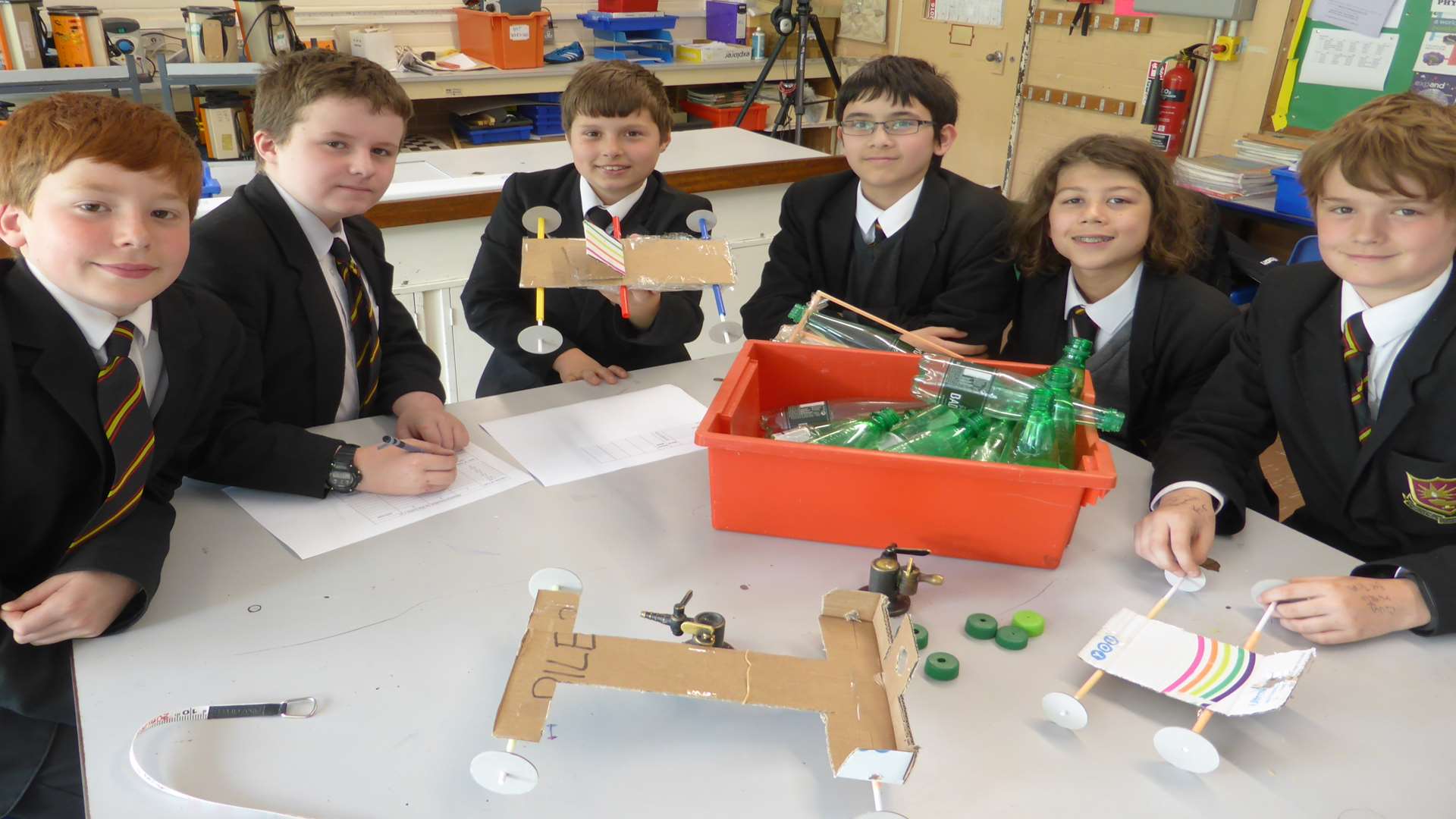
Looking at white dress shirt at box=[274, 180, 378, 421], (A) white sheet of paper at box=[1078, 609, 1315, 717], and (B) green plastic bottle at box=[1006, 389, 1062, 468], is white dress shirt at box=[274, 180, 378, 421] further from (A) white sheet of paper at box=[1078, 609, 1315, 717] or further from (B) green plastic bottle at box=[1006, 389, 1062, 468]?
(A) white sheet of paper at box=[1078, 609, 1315, 717]

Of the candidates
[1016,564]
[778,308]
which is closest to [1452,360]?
[1016,564]

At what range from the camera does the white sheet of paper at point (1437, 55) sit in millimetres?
3109

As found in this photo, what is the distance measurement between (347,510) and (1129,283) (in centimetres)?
129

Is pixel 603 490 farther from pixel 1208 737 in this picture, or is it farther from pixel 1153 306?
pixel 1153 306

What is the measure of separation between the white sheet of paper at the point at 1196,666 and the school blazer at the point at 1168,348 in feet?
2.33

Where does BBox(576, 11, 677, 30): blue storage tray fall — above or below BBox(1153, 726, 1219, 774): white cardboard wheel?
above

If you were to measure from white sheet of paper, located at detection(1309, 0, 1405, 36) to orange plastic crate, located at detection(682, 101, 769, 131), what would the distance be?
2.63 m

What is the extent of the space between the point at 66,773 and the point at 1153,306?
164 cm

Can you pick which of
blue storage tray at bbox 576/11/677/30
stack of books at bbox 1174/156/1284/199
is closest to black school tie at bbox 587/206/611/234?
stack of books at bbox 1174/156/1284/199

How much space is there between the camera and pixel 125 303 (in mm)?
1067

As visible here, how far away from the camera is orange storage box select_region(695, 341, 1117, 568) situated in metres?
1.02

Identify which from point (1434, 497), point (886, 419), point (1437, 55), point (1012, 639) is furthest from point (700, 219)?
point (1437, 55)

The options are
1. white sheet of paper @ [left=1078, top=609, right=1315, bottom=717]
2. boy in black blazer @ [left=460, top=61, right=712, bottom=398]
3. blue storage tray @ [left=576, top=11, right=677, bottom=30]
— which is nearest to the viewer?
white sheet of paper @ [left=1078, top=609, right=1315, bottom=717]

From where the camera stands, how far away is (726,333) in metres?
1.26
